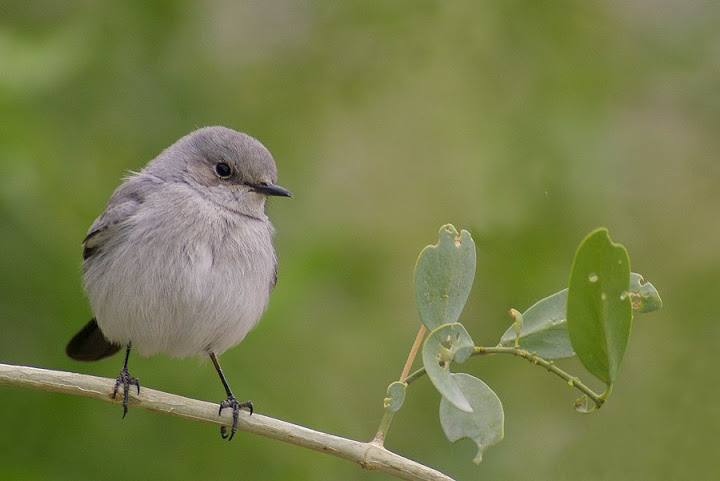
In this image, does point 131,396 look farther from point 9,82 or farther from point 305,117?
point 305,117

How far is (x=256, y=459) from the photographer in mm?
3684

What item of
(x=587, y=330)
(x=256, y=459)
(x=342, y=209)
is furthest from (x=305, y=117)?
(x=587, y=330)

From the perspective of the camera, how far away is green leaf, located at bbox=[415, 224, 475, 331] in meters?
2.19

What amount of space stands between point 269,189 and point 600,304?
2.19 meters

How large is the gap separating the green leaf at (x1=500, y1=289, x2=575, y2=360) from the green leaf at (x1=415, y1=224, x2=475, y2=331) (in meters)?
0.17

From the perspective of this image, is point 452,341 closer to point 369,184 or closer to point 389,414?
point 389,414

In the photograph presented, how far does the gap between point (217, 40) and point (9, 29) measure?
0.99 meters

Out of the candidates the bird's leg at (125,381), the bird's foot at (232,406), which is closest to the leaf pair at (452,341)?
the bird's leg at (125,381)

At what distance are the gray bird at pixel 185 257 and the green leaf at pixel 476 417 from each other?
1.39m

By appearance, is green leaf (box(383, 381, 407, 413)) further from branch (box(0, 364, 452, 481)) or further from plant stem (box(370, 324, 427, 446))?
branch (box(0, 364, 452, 481))

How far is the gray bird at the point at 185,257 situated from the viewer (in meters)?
3.55

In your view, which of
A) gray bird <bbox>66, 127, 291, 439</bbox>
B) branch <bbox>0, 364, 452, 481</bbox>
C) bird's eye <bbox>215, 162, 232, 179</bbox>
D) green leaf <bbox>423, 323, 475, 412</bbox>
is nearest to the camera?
green leaf <bbox>423, 323, 475, 412</bbox>

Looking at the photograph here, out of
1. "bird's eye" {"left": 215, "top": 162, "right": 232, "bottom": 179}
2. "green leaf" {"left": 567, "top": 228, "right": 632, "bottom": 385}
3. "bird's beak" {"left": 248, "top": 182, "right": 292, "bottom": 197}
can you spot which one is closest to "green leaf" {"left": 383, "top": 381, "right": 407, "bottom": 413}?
"green leaf" {"left": 567, "top": 228, "right": 632, "bottom": 385}

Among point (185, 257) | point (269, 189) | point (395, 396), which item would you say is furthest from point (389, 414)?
point (269, 189)
